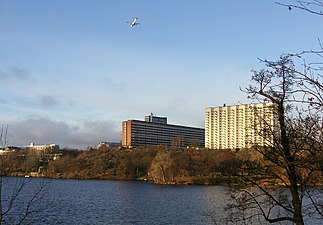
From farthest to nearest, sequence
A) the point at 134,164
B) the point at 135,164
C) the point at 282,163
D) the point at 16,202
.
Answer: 1. the point at 134,164
2. the point at 135,164
3. the point at 16,202
4. the point at 282,163

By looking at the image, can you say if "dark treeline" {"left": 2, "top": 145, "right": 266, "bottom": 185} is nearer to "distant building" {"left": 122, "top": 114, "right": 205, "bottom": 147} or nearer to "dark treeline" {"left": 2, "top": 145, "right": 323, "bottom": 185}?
"dark treeline" {"left": 2, "top": 145, "right": 323, "bottom": 185}

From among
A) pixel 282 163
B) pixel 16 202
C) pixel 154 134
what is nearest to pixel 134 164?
pixel 154 134

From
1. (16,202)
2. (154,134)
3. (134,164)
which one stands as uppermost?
(154,134)

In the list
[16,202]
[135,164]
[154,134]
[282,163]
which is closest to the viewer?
[282,163]

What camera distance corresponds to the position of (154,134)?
617ft

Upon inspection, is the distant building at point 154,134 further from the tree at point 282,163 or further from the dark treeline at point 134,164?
the tree at point 282,163

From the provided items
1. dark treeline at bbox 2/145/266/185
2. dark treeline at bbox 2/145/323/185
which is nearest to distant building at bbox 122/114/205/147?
dark treeline at bbox 2/145/266/185

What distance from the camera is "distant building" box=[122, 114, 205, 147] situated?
179625 mm

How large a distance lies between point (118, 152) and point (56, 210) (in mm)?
93239

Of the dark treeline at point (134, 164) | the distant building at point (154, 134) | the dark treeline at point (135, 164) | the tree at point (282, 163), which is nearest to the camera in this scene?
the tree at point (282, 163)

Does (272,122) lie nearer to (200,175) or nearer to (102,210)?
(102,210)

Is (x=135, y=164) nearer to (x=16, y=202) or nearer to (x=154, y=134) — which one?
(x=154, y=134)

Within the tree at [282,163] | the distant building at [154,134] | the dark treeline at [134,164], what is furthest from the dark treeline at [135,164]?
the tree at [282,163]

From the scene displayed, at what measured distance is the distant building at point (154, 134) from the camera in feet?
589
